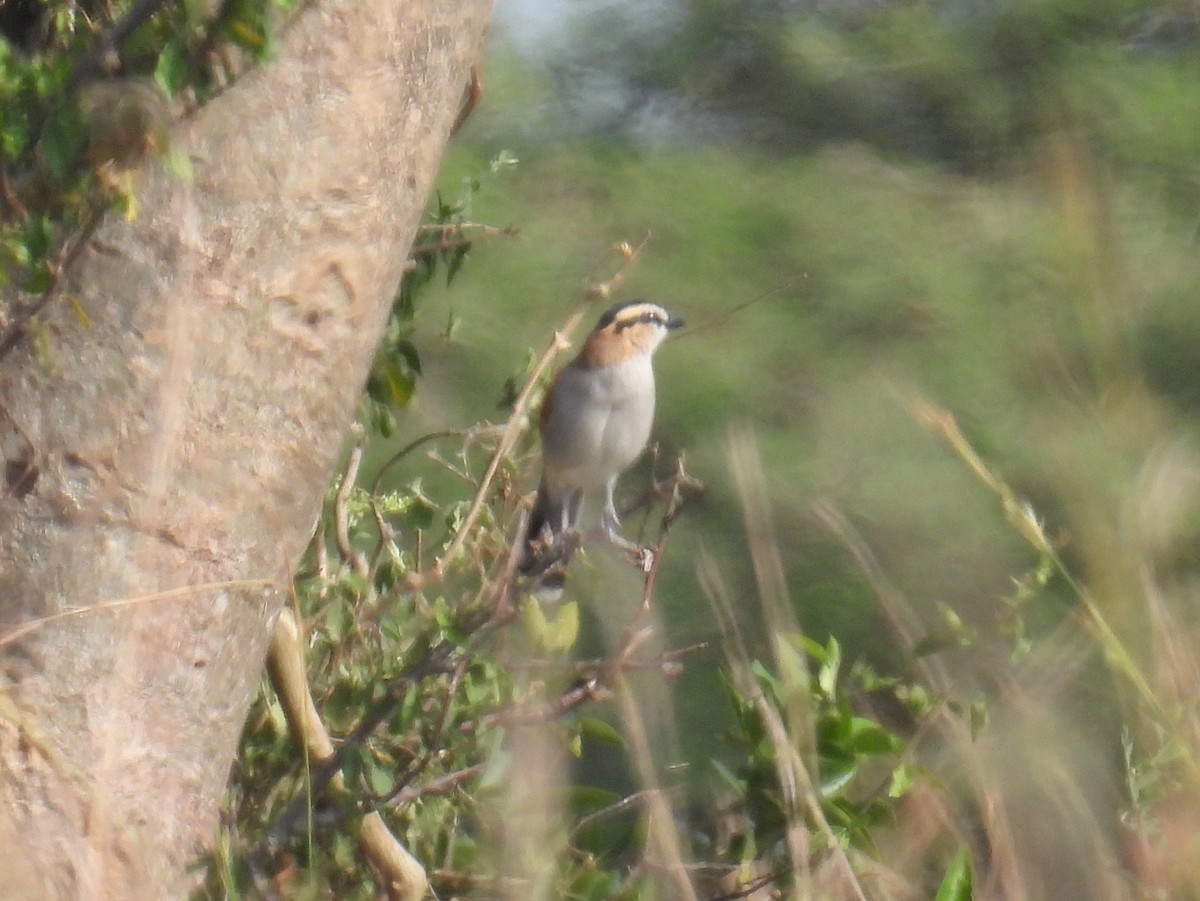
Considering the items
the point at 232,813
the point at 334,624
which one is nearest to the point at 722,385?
the point at 334,624

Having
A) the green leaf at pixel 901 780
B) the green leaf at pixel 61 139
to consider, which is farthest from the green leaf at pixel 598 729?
the green leaf at pixel 61 139

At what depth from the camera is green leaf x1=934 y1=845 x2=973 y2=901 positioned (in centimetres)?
181

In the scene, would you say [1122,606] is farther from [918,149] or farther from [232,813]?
[918,149]

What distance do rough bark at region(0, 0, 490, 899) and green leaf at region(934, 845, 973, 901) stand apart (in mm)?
775

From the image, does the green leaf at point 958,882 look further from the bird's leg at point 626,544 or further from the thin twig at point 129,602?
the thin twig at point 129,602

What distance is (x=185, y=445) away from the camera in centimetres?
181

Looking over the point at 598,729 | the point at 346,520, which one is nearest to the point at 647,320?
the point at 346,520

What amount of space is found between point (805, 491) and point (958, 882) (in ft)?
5.48

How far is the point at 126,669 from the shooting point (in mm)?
1757

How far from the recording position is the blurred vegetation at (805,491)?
173 cm

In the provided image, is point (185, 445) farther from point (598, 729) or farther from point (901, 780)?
point (901, 780)

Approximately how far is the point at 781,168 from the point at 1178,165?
3.07 ft

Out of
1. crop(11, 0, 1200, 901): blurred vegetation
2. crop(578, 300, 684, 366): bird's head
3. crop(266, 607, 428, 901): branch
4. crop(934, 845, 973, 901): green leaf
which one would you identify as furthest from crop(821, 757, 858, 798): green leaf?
crop(578, 300, 684, 366): bird's head

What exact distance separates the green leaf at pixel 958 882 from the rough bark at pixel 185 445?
775mm
